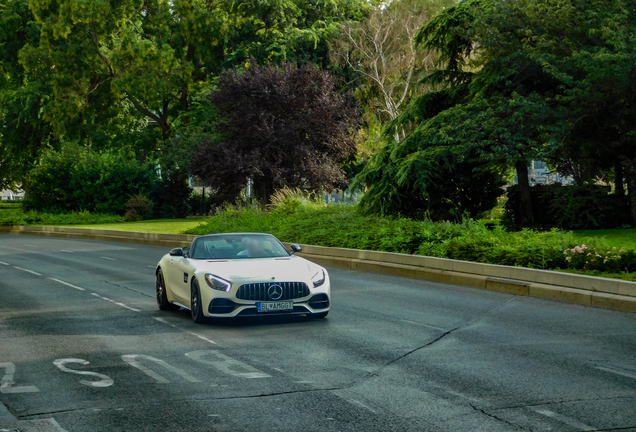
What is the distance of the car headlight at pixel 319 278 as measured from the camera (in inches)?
474

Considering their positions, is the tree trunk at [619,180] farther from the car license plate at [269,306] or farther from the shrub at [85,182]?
the shrub at [85,182]

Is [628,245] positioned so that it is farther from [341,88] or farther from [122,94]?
[122,94]

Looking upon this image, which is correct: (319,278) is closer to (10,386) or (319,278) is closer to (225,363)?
(225,363)

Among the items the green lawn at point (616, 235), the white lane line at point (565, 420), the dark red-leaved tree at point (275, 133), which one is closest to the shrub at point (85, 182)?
the dark red-leaved tree at point (275, 133)

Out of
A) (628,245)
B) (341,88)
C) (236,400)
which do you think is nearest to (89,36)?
(341,88)

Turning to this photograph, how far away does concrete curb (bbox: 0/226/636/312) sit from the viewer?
1381cm

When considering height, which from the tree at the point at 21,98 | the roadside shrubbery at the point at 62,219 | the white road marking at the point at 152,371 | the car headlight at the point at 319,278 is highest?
the tree at the point at 21,98

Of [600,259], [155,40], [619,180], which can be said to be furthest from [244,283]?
[155,40]

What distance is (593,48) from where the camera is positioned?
25156mm

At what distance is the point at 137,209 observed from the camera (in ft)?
171

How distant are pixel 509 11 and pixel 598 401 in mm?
21807

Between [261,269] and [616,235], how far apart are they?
1664 centimetres

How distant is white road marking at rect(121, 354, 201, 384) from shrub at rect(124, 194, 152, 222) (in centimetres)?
4318

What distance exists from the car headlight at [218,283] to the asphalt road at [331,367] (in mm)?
583
